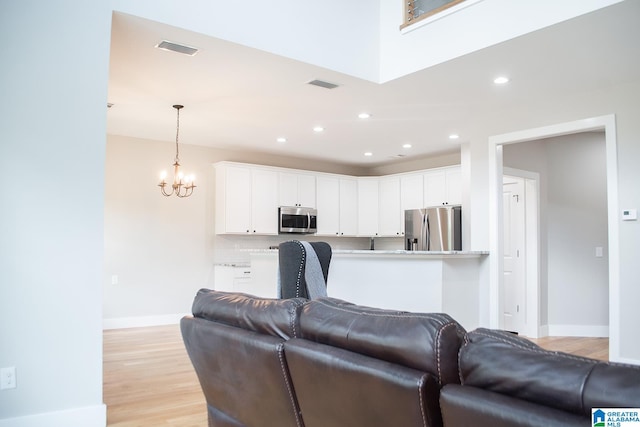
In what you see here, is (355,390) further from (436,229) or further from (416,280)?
(436,229)

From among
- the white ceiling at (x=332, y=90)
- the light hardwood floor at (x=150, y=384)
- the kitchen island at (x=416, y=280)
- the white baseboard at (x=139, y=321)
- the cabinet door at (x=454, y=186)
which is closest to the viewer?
the light hardwood floor at (x=150, y=384)

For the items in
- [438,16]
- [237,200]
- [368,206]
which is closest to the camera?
[438,16]

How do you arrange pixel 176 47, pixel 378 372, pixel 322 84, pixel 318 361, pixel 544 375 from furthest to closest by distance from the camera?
pixel 322 84 → pixel 176 47 → pixel 318 361 → pixel 378 372 → pixel 544 375

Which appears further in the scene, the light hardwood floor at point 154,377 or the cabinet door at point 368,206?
the cabinet door at point 368,206

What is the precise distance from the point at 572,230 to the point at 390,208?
3.19 meters

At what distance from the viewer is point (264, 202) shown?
8.29 meters

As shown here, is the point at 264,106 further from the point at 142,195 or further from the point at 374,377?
the point at 374,377

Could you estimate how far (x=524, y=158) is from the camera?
664cm

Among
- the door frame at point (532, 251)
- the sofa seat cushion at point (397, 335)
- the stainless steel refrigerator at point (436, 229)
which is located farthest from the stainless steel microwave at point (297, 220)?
the sofa seat cushion at point (397, 335)

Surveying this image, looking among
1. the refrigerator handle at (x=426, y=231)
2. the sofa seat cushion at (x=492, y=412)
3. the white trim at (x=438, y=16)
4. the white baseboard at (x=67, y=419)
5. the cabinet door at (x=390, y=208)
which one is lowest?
the white baseboard at (x=67, y=419)

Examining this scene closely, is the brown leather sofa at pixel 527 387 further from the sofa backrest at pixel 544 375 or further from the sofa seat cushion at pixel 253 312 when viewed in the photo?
the sofa seat cushion at pixel 253 312

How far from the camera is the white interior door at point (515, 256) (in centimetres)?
679

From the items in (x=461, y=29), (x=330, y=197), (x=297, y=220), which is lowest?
(x=297, y=220)

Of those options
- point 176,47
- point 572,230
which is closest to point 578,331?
point 572,230
